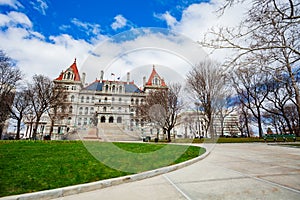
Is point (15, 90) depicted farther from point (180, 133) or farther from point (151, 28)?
point (180, 133)

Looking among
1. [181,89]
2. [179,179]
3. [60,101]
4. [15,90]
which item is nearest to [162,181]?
[179,179]

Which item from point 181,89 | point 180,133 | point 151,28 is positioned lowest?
point 180,133

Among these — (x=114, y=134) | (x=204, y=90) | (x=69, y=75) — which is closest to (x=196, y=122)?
(x=204, y=90)

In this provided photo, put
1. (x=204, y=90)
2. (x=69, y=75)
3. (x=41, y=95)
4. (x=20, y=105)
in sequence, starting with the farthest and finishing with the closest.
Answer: (x=69, y=75), (x=20, y=105), (x=41, y=95), (x=204, y=90)

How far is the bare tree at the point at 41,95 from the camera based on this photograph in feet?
88.5

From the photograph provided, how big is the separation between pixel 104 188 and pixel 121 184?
392 millimetres

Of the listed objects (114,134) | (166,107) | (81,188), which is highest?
(166,107)

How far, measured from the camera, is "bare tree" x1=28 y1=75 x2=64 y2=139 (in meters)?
27.0

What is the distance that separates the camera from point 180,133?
198 feet

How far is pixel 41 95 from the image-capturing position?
2694 centimetres

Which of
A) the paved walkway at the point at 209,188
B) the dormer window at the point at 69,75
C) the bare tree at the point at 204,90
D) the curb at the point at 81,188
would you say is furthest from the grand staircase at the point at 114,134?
the dormer window at the point at 69,75

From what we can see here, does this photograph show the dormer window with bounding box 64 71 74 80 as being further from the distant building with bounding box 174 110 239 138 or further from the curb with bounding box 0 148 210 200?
the curb with bounding box 0 148 210 200

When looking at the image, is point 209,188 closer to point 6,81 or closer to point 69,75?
point 6,81

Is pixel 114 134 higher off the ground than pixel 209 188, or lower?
lower
